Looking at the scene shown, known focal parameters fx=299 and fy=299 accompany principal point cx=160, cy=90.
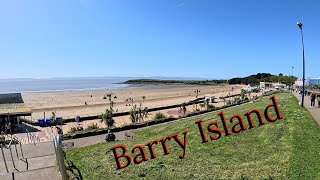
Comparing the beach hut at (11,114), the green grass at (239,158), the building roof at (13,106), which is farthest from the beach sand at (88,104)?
the green grass at (239,158)

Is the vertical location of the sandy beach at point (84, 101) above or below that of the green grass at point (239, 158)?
below

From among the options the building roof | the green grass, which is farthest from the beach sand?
the green grass

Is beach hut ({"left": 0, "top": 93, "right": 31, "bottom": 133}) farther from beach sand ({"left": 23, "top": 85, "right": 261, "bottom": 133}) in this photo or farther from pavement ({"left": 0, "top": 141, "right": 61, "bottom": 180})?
pavement ({"left": 0, "top": 141, "right": 61, "bottom": 180})

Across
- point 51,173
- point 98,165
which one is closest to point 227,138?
point 98,165

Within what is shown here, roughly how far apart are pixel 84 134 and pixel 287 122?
12063mm

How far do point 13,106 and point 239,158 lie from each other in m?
24.0

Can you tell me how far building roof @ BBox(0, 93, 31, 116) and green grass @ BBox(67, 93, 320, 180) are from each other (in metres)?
14.1

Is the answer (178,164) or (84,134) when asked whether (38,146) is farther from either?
(178,164)

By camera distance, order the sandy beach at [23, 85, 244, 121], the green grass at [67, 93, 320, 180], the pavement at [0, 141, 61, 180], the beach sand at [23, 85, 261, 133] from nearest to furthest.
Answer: the green grass at [67, 93, 320, 180] → the pavement at [0, 141, 61, 180] → the beach sand at [23, 85, 261, 133] → the sandy beach at [23, 85, 244, 121]

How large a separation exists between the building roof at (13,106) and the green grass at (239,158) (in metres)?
14.1

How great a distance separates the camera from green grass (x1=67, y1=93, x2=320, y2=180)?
8586mm

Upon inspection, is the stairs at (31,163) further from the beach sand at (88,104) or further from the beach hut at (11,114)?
the beach sand at (88,104)

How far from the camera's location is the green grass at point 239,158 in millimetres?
8586

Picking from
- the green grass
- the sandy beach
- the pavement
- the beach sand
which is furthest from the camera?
the sandy beach
